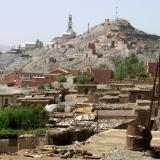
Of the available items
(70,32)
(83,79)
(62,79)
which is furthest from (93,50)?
(83,79)

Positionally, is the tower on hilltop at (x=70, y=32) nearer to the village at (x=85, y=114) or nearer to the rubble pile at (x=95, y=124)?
the village at (x=85, y=114)

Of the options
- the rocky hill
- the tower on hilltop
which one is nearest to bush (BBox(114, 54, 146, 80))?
the rocky hill

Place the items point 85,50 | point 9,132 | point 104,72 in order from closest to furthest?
point 9,132 < point 104,72 < point 85,50

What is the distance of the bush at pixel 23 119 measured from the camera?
2902 centimetres

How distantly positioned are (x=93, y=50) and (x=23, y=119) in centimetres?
6334

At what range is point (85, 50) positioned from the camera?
97.3m

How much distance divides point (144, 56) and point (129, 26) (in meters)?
24.3

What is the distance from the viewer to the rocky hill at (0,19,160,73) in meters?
91.0

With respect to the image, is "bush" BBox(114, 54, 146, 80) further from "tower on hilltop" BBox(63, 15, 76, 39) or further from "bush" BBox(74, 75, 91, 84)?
"tower on hilltop" BBox(63, 15, 76, 39)

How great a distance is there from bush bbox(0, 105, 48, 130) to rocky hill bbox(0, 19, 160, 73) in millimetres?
54369

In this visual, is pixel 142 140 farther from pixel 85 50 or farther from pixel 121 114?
pixel 85 50

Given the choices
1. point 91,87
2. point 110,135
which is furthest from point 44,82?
point 110,135

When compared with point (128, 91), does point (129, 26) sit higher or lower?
higher

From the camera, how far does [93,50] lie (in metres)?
92.2
